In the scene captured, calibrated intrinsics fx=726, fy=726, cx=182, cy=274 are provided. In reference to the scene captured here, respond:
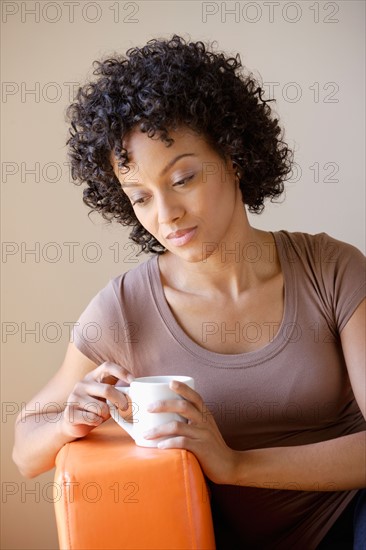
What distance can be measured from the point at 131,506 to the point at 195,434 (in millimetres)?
148

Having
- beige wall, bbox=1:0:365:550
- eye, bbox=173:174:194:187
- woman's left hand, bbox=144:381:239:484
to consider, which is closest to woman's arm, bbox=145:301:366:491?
woman's left hand, bbox=144:381:239:484

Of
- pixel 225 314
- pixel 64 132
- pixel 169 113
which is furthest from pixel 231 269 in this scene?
pixel 64 132

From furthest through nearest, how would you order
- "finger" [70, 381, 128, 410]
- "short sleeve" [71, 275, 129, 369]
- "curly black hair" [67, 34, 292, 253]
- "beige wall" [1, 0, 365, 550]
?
"beige wall" [1, 0, 365, 550]
"short sleeve" [71, 275, 129, 369]
"curly black hair" [67, 34, 292, 253]
"finger" [70, 381, 128, 410]

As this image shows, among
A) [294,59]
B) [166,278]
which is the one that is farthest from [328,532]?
[294,59]

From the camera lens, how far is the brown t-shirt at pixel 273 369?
132 cm

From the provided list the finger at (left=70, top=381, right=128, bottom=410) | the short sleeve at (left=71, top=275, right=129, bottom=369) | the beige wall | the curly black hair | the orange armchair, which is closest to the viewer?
the orange armchair

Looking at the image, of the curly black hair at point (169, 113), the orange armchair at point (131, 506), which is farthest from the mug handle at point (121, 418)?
the curly black hair at point (169, 113)

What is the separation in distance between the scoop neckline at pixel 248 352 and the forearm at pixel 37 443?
0.87 feet

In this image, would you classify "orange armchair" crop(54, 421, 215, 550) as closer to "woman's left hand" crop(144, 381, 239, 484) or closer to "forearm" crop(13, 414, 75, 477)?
"woman's left hand" crop(144, 381, 239, 484)

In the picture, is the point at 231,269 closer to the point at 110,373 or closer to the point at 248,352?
the point at 248,352

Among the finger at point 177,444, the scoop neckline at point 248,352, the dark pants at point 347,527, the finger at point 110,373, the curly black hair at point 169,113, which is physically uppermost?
the curly black hair at point 169,113

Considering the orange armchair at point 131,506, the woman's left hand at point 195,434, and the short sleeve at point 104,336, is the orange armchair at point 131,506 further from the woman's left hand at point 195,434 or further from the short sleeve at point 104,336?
the short sleeve at point 104,336

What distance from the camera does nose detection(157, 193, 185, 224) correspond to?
1.23m

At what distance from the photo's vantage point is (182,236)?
4.11 feet
